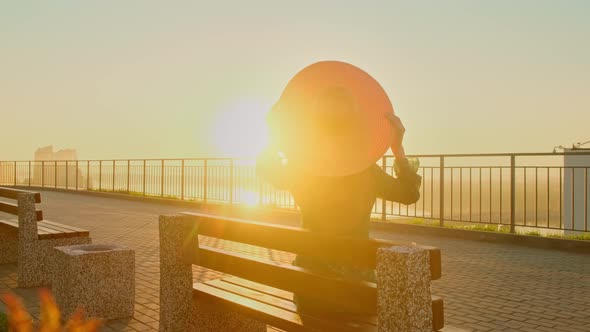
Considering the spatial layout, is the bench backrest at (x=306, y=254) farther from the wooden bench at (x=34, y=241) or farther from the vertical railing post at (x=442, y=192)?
the vertical railing post at (x=442, y=192)

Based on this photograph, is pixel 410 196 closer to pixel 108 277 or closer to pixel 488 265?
pixel 108 277

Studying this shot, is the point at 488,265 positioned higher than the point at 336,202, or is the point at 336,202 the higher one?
the point at 336,202

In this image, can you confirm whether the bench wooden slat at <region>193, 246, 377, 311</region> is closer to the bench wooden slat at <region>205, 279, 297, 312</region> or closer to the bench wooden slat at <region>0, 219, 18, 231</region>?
the bench wooden slat at <region>205, 279, 297, 312</region>

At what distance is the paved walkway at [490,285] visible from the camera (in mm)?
5953

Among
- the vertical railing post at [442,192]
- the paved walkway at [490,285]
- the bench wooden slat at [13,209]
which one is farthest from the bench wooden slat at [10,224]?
the vertical railing post at [442,192]

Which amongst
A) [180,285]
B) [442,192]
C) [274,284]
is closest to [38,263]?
[180,285]

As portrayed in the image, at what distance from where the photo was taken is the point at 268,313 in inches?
146

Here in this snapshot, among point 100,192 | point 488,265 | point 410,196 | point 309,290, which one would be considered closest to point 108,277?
point 309,290

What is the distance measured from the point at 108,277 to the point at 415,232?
29.4 ft

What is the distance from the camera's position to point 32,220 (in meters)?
7.54

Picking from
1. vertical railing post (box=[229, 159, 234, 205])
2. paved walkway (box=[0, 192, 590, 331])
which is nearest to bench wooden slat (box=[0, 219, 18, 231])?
paved walkway (box=[0, 192, 590, 331])

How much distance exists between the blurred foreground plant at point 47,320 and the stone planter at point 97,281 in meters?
0.09

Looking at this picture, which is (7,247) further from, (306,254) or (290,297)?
(306,254)

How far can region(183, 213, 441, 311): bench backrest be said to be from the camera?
2.91m
